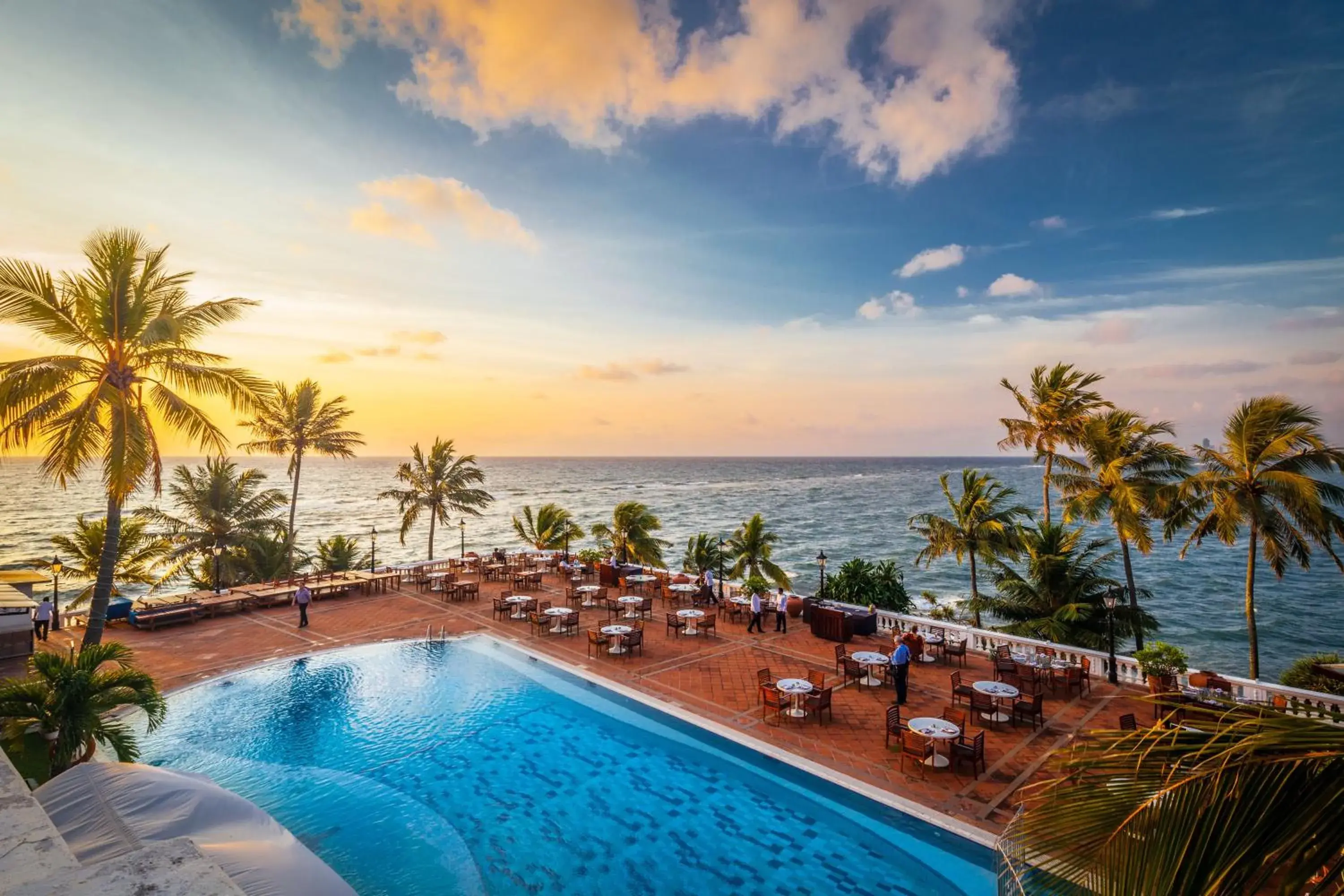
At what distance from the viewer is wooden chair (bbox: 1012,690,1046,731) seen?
1195 centimetres

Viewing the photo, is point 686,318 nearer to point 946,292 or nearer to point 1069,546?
point 946,292

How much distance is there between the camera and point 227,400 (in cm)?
1327

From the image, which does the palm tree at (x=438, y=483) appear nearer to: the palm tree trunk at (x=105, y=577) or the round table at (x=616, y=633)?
the round table at (x=616, y=633)

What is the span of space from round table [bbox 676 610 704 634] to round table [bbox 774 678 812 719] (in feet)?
19.1

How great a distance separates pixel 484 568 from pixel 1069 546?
23541 mm

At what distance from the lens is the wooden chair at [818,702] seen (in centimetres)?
1230

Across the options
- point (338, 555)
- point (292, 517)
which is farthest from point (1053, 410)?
point (338, 555)

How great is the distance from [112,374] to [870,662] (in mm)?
17800

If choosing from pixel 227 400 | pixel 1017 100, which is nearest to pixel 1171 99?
pixel 1017 100

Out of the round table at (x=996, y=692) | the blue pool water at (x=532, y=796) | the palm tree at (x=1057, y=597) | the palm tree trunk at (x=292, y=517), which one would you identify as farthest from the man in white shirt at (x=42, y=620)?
the palm tree at (x=1057, y=597)

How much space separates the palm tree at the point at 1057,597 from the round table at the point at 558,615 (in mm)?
14044

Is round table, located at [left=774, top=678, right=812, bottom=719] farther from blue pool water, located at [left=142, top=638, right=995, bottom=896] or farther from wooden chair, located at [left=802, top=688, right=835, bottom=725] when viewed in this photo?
blue pool water, located at [left=142, top=638, right=995, bottom=896]

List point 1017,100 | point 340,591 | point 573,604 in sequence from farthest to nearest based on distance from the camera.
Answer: point 340,591 < point 573,604 < point 1017,100

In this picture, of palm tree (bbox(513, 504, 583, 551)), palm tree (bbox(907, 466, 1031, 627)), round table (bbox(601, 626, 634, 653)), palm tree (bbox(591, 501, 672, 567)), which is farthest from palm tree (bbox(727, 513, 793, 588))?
palm tree (bbox(513, 504, 583, 551))
